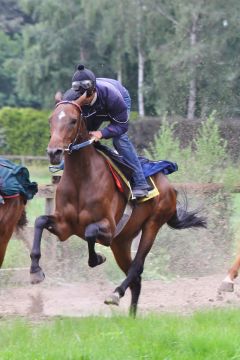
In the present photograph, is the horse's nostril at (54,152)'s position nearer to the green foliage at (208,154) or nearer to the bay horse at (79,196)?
the bay horse at (79,196)

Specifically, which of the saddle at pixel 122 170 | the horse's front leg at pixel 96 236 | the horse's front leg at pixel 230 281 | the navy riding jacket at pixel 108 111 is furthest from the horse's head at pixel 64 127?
the horse's front leg at pixel 230 281

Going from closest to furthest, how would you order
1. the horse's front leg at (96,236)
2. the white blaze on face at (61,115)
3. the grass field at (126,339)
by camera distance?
1. the grass field at (126,339)
2. the white blaze on face at (61,115)
3. the horse's front leg at (96,236)

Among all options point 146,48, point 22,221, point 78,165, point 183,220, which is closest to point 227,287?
point 183,220

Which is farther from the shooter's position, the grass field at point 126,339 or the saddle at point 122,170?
the saddle at point 122,170

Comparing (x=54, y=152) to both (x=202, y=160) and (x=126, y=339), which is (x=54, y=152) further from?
(x=202, y=160)

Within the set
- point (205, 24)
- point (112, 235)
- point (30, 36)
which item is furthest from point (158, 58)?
point (112, 235)

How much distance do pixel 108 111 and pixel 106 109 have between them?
24mm

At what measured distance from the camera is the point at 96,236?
6.24 meters

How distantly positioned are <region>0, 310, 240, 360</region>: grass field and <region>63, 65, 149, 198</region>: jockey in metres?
1.42

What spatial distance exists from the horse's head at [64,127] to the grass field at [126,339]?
1.24m

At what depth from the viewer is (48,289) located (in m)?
8.41

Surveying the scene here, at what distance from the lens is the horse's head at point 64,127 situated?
5.75 metres

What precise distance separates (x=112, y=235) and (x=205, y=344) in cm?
163

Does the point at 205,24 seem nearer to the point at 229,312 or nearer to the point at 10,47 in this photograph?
the point at 10,47
